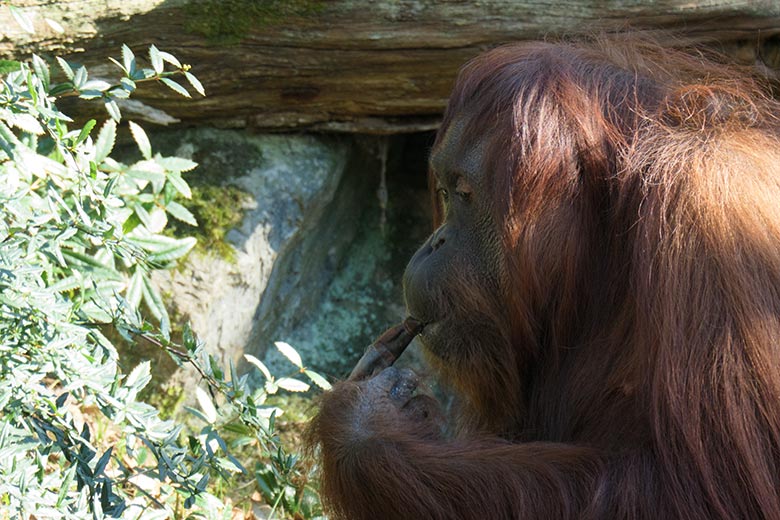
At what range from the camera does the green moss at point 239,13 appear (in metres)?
3.79

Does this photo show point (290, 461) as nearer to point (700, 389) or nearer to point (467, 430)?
point (467, 430)

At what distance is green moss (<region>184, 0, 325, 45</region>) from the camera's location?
12.4 feet

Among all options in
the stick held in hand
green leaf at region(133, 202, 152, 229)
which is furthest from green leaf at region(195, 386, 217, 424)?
green leaf at region(133, 202, 152, 229)

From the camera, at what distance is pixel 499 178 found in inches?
104

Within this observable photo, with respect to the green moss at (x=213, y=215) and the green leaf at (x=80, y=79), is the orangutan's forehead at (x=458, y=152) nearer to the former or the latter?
the green leaf at (x=80, y=79)

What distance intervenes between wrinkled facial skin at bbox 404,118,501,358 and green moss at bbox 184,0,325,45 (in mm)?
1193

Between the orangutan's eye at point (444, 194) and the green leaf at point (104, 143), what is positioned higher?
the green leaf at point (104, 143)

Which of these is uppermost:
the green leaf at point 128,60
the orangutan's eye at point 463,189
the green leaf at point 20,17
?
the green leaf at point 20,17

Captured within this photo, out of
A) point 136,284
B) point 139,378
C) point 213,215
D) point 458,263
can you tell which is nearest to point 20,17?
point 136,284

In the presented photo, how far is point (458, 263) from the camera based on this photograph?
2.73 meters

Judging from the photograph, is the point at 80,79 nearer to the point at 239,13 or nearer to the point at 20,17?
the point at 20,17

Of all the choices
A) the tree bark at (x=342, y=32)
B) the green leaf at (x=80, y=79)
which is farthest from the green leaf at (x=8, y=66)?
the tree bark at (x=342, y=32)

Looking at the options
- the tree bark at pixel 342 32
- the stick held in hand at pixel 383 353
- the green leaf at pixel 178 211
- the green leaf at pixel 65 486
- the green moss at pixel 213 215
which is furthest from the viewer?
the green moss at pixel 213 215

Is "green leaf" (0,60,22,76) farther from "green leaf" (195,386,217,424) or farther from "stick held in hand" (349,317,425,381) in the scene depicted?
"stick held in hand" (349,317,425,381)
